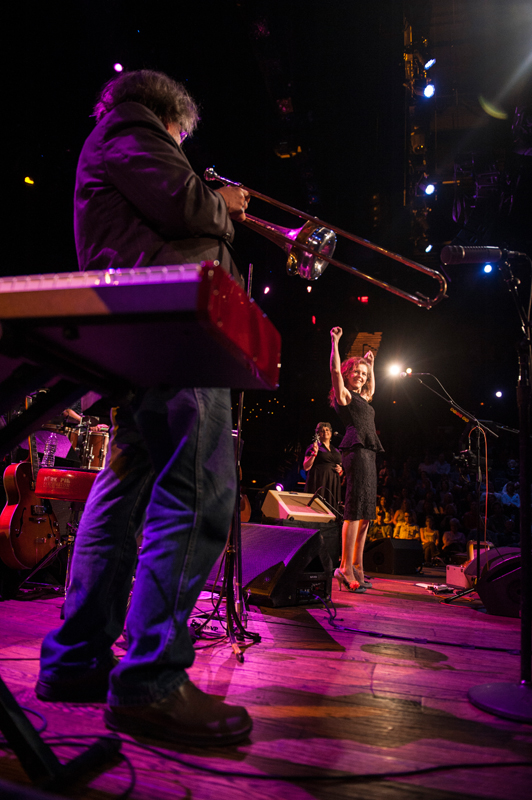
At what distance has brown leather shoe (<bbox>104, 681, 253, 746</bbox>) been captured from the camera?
1.03 meters

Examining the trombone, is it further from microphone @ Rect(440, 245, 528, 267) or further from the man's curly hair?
the man's curly hair

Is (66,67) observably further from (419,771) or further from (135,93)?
(419,771)

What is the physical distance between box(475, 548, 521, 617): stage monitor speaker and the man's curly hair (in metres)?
3.13

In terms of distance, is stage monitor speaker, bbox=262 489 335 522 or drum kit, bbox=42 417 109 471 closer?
drum kit, bbox=42 417 109 471

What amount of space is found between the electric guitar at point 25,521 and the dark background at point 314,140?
9.43 feet

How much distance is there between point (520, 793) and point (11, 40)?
574cm

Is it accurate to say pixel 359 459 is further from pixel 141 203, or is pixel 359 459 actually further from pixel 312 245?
pixel 141 203

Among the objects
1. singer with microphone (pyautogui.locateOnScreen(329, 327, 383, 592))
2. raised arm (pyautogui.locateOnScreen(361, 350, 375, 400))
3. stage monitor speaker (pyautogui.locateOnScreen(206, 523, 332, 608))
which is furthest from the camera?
raised arm (pyautogui.locateOnScreen(361, 350, 375, 400))

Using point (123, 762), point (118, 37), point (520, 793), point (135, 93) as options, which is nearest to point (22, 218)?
point (118, 37)

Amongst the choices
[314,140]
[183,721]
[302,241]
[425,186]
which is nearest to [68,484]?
[183,721]

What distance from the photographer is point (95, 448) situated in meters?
3.31

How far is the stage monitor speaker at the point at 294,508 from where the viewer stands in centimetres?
413

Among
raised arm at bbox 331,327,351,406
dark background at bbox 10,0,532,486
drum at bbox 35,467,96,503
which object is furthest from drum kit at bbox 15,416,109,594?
dark background at bbox 10,0,532,486

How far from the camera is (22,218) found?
17.7ft
